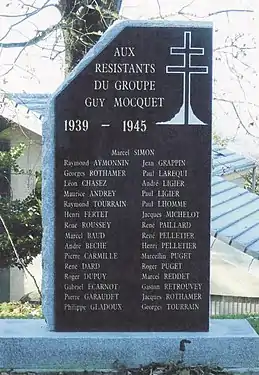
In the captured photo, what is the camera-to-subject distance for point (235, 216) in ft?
41.7

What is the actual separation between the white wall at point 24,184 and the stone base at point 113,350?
8.86 meters

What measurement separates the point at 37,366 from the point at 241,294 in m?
8.98

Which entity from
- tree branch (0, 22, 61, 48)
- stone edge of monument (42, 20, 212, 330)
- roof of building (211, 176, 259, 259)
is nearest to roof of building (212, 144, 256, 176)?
roof of building (211, 176, 259, 259)

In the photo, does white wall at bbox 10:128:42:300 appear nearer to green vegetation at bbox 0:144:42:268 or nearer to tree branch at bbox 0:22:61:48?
green vegetation at bbox 0:144:42:268

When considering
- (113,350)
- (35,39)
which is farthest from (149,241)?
(35,39)

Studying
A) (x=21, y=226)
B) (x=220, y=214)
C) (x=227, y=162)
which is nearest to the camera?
(x=220, y=214)

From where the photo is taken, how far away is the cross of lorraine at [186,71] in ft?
16.7

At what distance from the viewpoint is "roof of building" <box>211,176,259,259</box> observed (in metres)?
11.5

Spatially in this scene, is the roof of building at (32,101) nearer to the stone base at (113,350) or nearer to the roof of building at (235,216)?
the roof of building at (235,216)

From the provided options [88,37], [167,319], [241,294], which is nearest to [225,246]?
[241,294]

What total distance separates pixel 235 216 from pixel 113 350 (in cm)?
801

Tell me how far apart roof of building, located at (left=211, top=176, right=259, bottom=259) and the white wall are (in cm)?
344

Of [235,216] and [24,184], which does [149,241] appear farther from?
[24,184]

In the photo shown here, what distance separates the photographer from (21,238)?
42.3 feet
